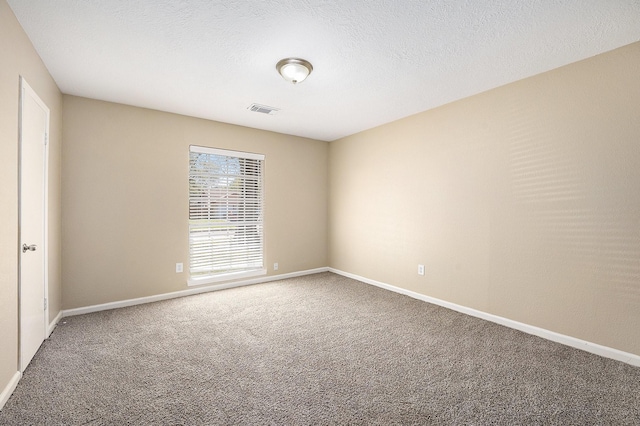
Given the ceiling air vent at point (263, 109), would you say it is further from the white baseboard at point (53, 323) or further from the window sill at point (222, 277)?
the white baseboard at point (53, 323)

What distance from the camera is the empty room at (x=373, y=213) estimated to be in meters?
1.96

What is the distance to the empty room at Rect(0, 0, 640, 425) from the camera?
196cm

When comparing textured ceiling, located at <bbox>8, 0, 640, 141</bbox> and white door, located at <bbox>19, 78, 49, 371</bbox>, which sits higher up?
textured ceiling, located at <bbox>8, 0, 640, 141</bbox>

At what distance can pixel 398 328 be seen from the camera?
305 centimetres

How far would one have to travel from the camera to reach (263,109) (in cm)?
387

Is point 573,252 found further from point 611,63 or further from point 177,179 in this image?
Result: point 177,179

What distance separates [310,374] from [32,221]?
2.58 meters

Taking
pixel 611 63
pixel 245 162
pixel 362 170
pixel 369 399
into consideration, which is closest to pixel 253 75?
pixel 245 162

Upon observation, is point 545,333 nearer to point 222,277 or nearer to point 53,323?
point 222,277

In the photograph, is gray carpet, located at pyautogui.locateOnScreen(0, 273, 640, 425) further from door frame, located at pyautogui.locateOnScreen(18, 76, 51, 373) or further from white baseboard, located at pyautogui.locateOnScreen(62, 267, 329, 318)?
door frame, located at pyautogui.locateOnScreen(18, 76, 51, 373)

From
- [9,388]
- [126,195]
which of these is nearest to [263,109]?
[126,195]

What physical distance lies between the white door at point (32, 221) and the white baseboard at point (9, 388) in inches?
4.5

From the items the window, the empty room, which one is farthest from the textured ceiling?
the window

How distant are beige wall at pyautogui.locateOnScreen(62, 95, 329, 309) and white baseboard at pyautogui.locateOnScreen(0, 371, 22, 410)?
4.99 feet
